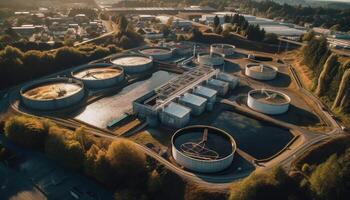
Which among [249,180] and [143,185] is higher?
[249,180]

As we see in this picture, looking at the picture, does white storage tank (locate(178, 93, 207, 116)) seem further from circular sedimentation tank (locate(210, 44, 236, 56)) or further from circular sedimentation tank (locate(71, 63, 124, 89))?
circular sedimentation tank (locate(210, 44, 236, 56))

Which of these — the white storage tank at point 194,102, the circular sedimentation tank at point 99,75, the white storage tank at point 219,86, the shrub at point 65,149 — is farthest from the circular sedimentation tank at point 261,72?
the shrub at point 65,149

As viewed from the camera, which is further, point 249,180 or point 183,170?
point 183,170

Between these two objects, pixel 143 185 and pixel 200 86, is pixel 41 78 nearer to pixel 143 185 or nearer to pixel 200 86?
pixel 200 86

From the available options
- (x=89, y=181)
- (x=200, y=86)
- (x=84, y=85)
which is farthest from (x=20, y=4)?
(x=89, y=181)

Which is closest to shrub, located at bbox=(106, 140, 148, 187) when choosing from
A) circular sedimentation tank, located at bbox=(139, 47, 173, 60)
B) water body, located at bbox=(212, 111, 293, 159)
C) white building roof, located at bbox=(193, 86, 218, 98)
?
water body, located at bbox=(212, 111, 293, 159)

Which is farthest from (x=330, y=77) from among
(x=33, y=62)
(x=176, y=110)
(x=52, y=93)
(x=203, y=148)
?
(x=33, y=62)
